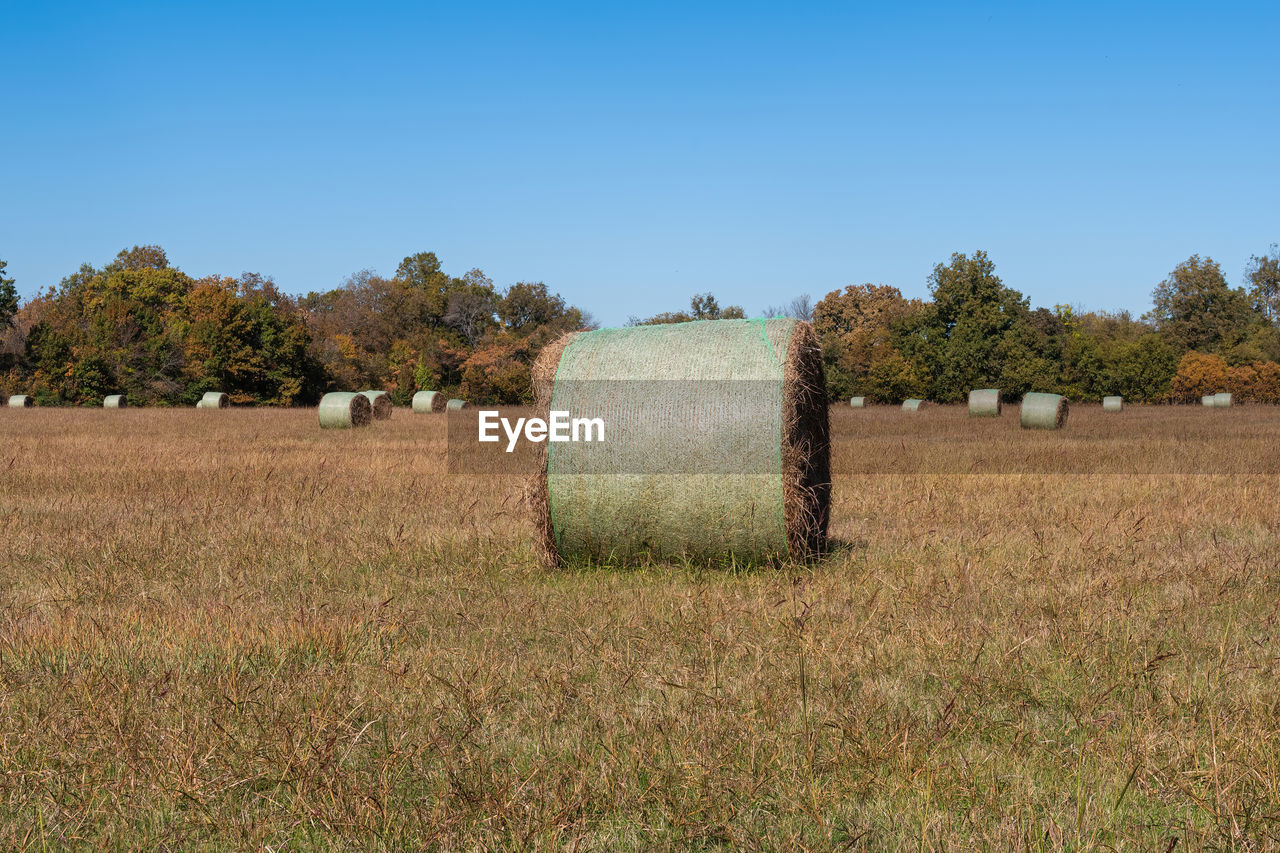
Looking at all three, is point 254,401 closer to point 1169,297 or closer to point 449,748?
point 449,748

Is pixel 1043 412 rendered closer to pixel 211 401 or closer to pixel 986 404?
pixel 986 404

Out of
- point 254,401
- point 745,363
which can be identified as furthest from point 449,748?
point 254,401

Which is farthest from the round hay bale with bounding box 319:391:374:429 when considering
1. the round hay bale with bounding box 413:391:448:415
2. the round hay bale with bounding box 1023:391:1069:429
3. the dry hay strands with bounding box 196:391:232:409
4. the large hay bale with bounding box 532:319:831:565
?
the large hay bale with bounding box 532:319:831:565

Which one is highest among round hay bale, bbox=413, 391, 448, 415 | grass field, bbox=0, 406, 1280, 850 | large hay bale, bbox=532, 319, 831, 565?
round hay bale, bbox=413, 391, 448, 415

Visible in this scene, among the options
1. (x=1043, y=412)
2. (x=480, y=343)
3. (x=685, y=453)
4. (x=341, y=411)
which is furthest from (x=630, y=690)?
(x=480, y=343)

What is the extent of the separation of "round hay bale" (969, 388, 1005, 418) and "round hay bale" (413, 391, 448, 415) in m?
22.2

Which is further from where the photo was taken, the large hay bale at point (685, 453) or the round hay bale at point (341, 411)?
the round hay bale at point (341, 411)

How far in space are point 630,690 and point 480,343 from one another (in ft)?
233

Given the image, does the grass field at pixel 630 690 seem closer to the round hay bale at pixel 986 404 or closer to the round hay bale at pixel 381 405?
the round hay bale at pixel 381 405

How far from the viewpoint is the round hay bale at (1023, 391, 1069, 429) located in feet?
102

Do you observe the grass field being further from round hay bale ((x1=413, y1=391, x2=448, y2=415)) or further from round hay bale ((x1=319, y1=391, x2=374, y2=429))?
round hay bale ((x1=413, y1=391, x2=448, y2=415))

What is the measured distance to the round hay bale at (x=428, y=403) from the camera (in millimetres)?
44438

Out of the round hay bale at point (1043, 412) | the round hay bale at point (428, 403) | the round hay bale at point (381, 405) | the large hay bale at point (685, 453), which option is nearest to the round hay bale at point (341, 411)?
the round hay bale at point (381, 405)

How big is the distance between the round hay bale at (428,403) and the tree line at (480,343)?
7.34m
